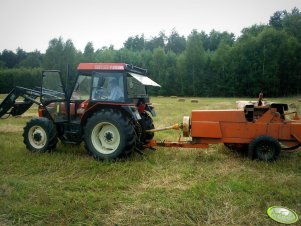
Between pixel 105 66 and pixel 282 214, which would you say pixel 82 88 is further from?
pixel 282 214

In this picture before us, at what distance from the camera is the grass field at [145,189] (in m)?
4.10

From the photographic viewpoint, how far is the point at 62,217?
13.4 ft

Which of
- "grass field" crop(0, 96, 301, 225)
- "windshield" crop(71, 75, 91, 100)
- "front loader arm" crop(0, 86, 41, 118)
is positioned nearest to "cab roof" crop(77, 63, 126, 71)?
"windshield" crop(71, 75, 91, 100)

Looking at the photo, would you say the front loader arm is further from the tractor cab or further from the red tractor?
the tractor cab

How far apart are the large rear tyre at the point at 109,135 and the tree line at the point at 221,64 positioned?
3962 centimetres

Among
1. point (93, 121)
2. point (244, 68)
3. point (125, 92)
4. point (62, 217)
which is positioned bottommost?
point (62, 217)

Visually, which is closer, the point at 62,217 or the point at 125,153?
the point at 62,217

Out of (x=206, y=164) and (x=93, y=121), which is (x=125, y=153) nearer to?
(x=93, y=121)

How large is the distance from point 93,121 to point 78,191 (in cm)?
213

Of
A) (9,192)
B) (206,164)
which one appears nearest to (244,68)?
(206,164)

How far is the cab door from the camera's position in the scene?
757 centimetres

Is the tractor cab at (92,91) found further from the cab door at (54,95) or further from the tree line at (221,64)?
the tree line at (221,64)

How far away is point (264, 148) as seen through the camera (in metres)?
6.53

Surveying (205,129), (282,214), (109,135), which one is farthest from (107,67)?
(282,214)
